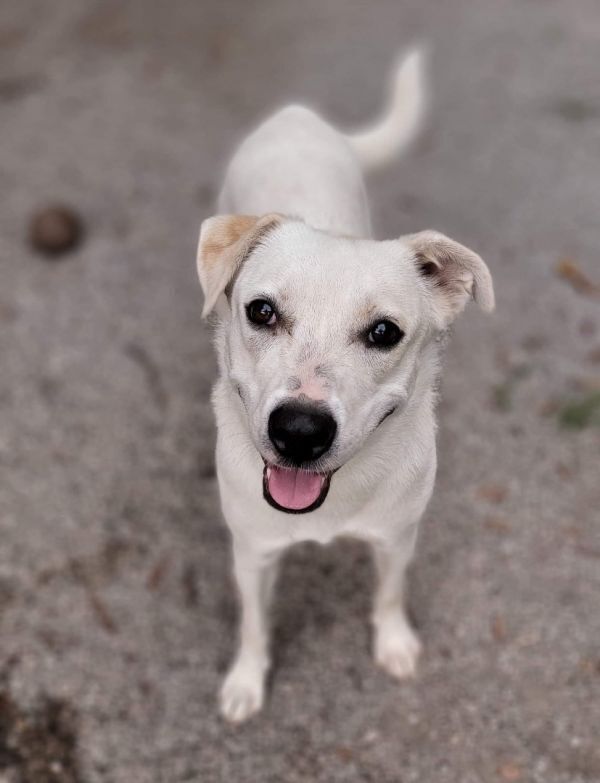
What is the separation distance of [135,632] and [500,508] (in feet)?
5.55

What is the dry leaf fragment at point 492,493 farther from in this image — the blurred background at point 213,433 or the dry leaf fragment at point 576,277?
the dry leaf fragment at point 576,277

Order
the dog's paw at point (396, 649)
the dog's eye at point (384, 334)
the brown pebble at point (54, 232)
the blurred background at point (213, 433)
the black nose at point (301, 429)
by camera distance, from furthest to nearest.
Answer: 1. the brown pebble at point (54, 232)
2. the dog's paw at point (396, 649)
3. the blurred background at point (213, 433)
4. the dog's eye at point (384, 334)
5. the black nose at point (301, 429)

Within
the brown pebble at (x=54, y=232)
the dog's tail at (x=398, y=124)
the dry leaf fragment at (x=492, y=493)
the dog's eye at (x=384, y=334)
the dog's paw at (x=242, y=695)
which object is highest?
the dog's eye at (x=384, y=334)

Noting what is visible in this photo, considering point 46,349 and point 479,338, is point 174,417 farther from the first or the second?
point 479,338

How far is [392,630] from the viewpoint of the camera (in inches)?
124

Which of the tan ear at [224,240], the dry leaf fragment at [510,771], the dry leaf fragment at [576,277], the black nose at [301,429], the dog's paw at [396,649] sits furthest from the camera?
the dry leaf fragment at [576,277]

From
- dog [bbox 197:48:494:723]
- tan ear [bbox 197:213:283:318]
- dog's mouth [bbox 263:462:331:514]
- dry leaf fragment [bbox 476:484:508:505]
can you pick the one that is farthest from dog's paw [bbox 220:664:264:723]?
tan ear [bbox 197:213:283:318]

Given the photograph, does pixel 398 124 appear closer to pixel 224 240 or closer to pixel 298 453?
pixel 224 240

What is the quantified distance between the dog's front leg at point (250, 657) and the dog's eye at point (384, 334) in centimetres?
111

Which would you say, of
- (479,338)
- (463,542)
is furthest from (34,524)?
(479,338)

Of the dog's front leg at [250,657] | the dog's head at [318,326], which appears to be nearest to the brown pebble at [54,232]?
the dog's front leg at [250,657]

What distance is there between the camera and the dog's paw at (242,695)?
3.02 m

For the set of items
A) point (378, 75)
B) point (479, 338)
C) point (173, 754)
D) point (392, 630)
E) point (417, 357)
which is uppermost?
point (417, 357)

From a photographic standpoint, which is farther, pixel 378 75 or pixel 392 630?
pixel 378 75
